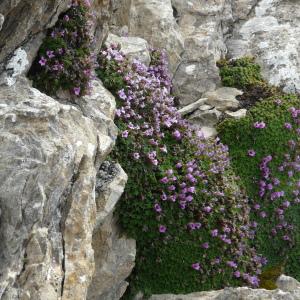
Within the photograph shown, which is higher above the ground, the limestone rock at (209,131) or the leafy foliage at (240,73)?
the leafy foliage at (240,73)

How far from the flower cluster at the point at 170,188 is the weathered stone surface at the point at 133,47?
0.38m

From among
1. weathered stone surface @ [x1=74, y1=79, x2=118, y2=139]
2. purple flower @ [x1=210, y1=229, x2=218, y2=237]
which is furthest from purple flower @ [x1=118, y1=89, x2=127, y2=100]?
purple flower @ [x1=210, y1=229, x2=218, y2=237]

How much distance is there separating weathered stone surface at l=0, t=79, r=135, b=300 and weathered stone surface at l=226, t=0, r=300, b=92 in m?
7.12

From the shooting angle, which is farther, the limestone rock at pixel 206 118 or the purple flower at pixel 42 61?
the limestone rock at pixel 206 118

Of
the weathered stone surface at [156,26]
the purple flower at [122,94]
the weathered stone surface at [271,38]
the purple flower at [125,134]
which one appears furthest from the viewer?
the weathered stone surface at [271,38]

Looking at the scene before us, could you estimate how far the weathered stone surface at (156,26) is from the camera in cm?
998

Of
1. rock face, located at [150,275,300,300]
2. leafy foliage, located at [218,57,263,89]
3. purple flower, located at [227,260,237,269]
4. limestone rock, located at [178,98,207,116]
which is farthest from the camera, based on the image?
leafy foliage, located at [218,57,263,89]

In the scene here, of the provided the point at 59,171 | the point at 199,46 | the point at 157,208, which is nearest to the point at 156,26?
the point at 199,46

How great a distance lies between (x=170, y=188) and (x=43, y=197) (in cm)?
351

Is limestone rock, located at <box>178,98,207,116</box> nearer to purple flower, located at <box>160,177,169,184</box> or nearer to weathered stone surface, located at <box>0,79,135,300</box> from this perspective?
purple flower, located at <box>160,177,169,184</box>

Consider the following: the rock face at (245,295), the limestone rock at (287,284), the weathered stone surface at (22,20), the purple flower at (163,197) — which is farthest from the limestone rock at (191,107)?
the weathered stone surface at (22,20)

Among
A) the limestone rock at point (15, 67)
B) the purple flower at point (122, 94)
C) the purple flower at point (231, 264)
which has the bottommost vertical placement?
the purple flower at point (231, 264)

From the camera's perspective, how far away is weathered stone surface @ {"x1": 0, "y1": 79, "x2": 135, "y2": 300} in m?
3.84

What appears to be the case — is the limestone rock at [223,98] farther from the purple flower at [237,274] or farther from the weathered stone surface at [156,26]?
the purple flower at [237,274]
